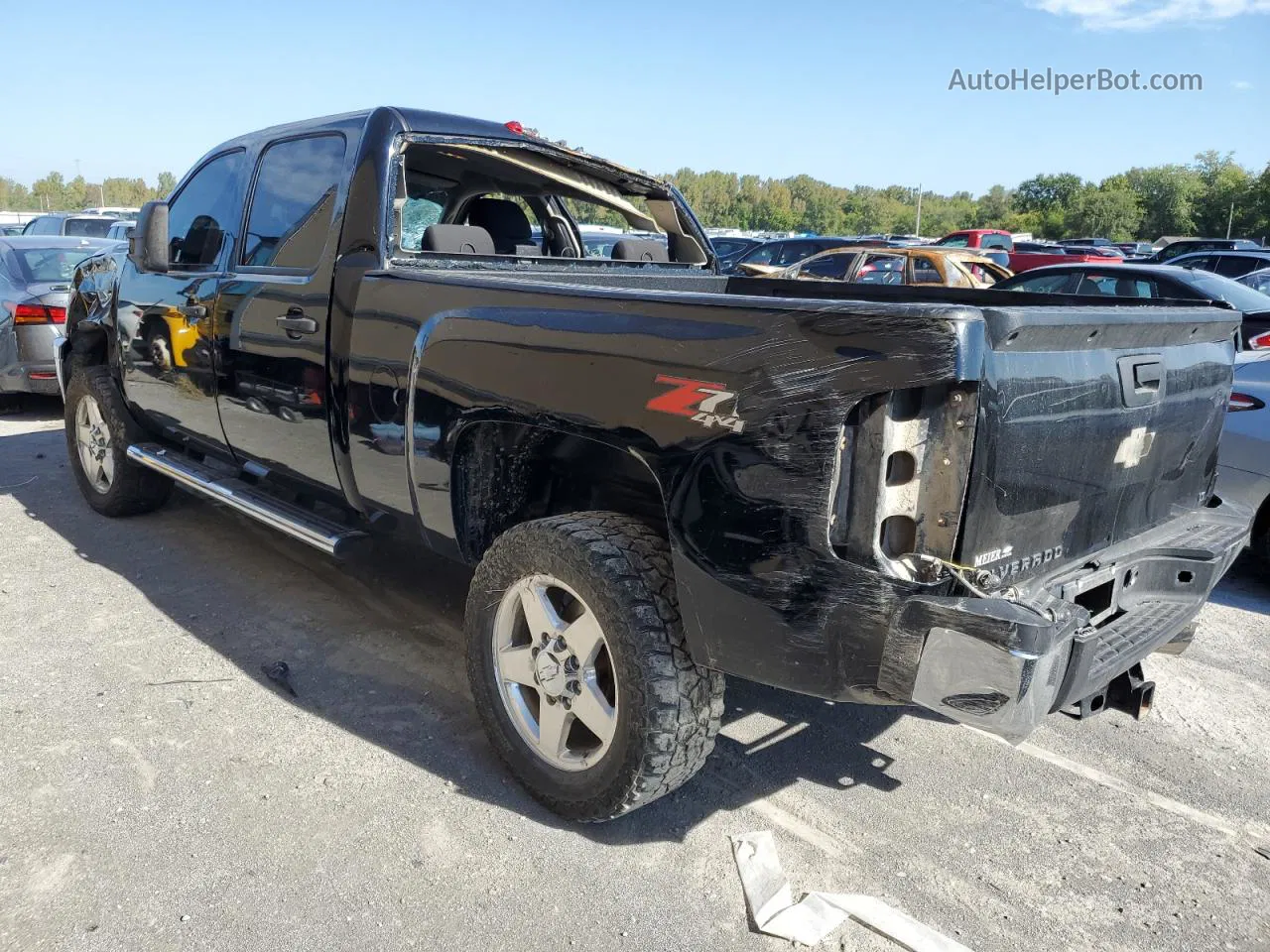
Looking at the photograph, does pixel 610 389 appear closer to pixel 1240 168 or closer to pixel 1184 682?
pixel 1184 682

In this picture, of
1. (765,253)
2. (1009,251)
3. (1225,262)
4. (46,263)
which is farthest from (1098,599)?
(1009,251)

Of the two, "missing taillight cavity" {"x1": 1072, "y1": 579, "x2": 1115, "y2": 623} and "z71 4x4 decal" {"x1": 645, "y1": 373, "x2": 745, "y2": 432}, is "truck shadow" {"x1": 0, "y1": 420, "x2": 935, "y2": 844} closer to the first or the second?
"missing taillight cavity" {"x1": 1072, "y1": 579, "x2": 1115, "y2": 623}

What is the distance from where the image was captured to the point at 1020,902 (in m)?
2.55

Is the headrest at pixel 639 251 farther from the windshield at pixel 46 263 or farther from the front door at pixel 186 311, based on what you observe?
the windshield at pixel 46 263

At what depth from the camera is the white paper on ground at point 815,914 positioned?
2.38 m

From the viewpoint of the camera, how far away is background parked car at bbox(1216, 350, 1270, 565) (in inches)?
185

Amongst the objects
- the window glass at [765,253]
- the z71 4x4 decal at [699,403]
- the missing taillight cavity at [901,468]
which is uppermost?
the window glass at [765,253]

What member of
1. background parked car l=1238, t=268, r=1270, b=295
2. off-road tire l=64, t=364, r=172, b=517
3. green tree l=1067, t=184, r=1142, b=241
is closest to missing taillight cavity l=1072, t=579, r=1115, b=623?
off-road tire l=64, t=364, r=172, b=517

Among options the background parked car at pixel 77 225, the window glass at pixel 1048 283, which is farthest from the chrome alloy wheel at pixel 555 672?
the background parked car at pixel 77 225

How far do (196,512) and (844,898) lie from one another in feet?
14.9

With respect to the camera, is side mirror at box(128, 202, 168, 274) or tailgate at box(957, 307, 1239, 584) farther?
side mirror at box(128, 202, 168, 274)

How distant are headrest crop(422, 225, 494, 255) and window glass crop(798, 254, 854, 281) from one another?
391 inches

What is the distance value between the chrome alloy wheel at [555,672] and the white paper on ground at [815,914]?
54 cm

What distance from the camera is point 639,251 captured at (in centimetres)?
470
